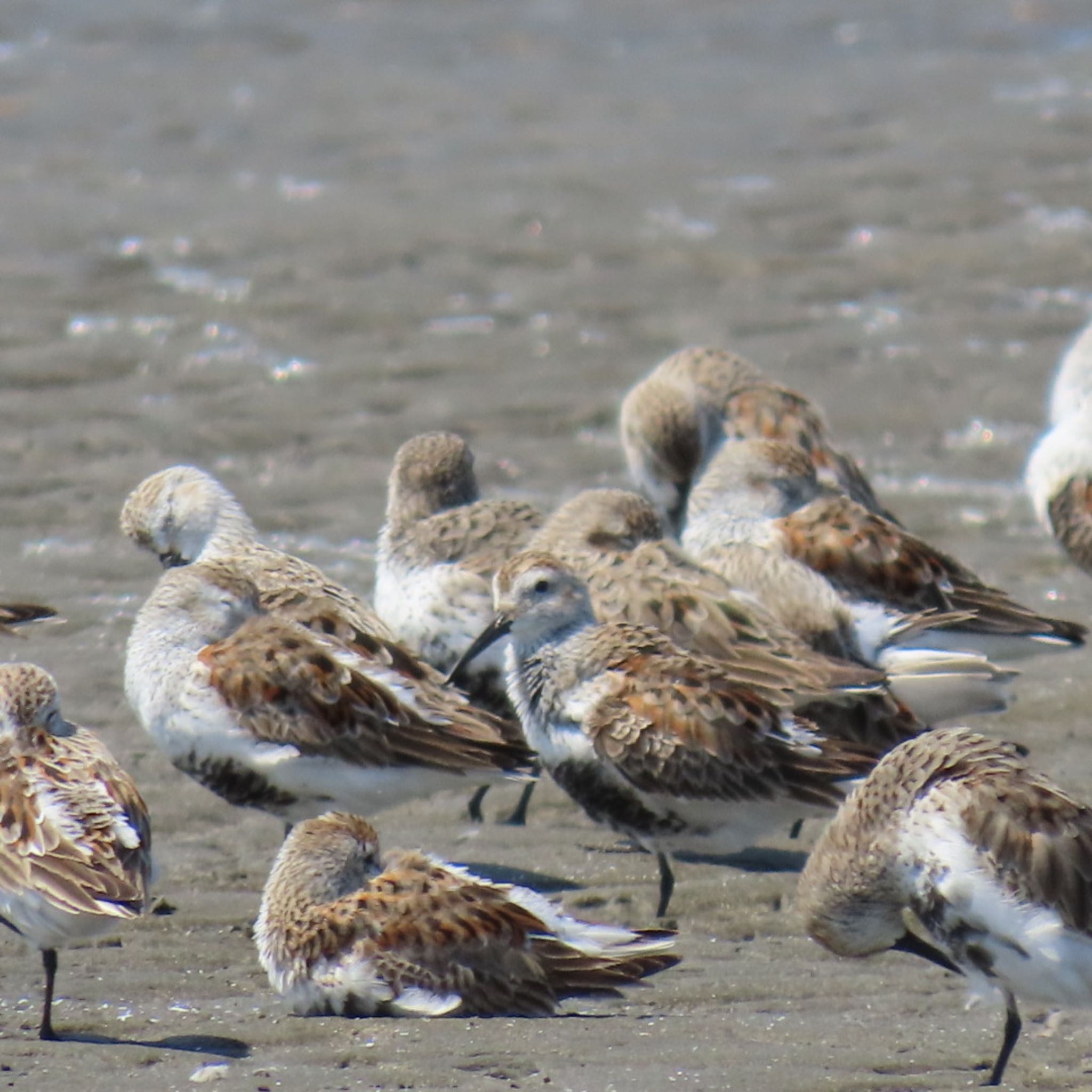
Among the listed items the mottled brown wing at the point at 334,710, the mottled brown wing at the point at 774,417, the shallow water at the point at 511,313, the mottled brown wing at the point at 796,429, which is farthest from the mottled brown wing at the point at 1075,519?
the mottled brown wing at the point at 334,710

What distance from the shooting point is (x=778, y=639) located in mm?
7117

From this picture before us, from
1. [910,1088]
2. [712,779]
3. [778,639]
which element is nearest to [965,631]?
[778,639]

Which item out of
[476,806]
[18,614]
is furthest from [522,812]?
[18,614]

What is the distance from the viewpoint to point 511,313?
1212cm

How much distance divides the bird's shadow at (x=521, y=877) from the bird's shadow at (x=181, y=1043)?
1.35 meters

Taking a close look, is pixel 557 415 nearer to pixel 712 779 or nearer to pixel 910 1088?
pixel 712 779

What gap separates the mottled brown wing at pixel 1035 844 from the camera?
5188 mm

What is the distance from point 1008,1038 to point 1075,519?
390cm

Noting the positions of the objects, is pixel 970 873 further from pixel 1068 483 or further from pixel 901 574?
pixel 1068 483

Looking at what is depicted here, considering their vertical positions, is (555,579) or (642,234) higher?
(642,234)

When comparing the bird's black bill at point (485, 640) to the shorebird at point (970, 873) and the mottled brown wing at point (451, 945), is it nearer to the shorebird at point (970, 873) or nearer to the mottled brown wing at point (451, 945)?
the mottled brown wing at point (451, 945)

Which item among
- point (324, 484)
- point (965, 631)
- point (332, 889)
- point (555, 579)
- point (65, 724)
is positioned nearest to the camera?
point (332, 889)

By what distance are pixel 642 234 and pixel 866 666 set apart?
612 centimetres

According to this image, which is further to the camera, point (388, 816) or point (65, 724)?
point (388, 816)
